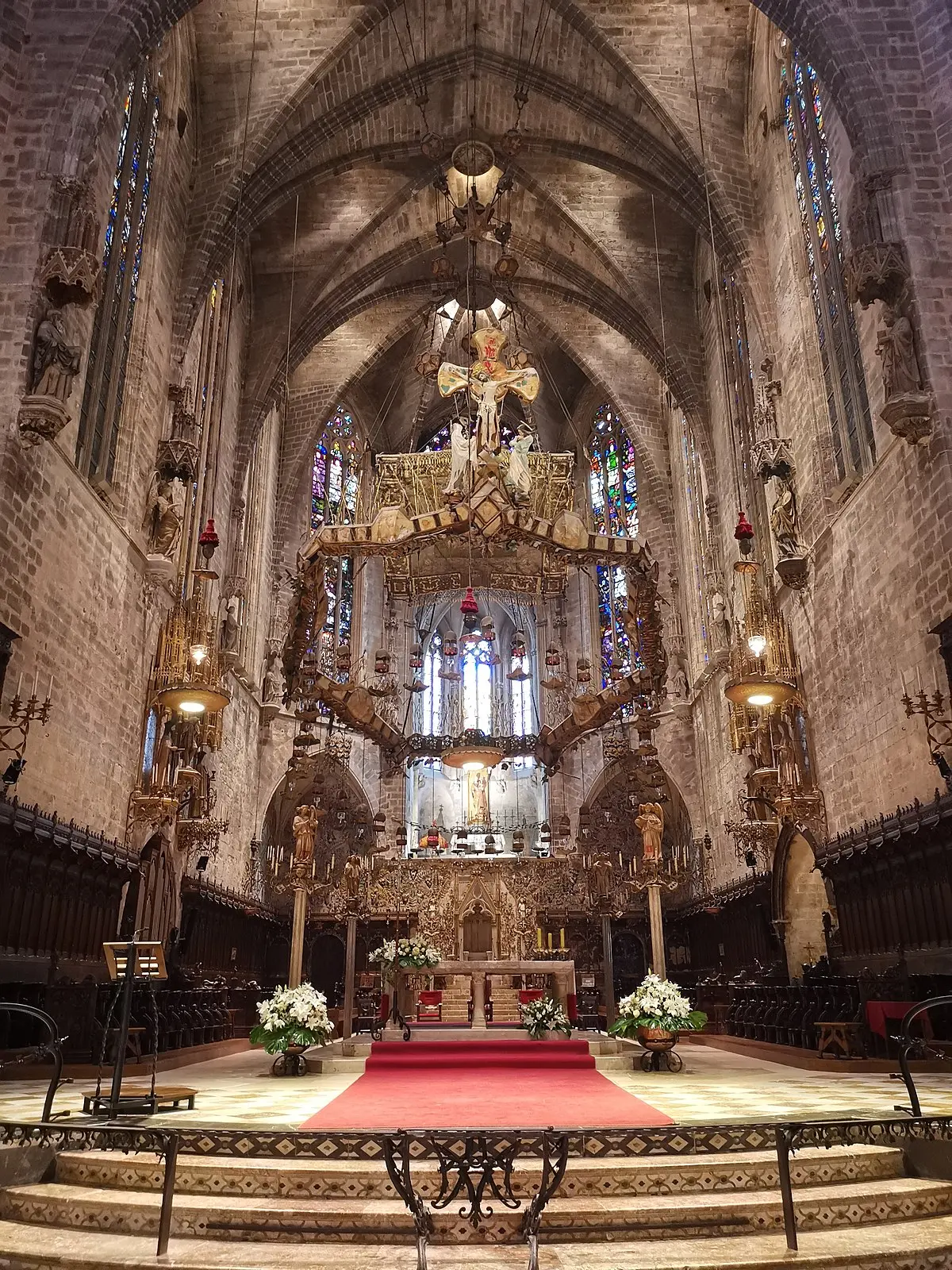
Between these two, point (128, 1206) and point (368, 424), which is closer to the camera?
point (128, 1206)

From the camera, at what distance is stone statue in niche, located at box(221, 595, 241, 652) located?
20375 mm

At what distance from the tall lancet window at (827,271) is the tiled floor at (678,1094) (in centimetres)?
842

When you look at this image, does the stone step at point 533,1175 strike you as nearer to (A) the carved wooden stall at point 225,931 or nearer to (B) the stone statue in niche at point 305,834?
(B) the stone statue in niche at point 305,834

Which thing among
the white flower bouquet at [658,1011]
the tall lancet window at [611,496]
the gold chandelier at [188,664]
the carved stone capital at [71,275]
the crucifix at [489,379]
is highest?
the tall lancet window at [611,496]

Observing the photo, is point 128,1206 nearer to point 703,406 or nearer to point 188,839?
point 188,839

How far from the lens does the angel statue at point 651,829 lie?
13750 millimetres

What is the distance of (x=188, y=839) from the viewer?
1727 cm

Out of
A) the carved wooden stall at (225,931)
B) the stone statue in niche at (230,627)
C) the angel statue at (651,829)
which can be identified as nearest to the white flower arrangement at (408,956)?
the angel statue at (651,829)

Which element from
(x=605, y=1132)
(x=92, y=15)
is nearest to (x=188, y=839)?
(x=92, y=15)

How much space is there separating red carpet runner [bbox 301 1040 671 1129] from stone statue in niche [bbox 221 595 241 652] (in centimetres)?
1027

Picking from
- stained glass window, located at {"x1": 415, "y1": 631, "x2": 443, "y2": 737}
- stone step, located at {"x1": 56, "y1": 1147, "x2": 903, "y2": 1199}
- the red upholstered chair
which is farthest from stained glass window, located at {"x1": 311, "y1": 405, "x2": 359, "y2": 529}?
stone step, located at {"x1": 56, "y1": 1147, "x2": 903, "y2": 1199}

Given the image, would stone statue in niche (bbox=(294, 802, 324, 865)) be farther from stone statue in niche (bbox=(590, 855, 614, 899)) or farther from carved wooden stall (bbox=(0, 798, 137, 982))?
stone statue in niche (bbox=(590, 855, 614, 899))

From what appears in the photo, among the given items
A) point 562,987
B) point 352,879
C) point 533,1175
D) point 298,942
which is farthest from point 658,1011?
point 352,879

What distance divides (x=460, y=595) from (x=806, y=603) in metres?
16.7
